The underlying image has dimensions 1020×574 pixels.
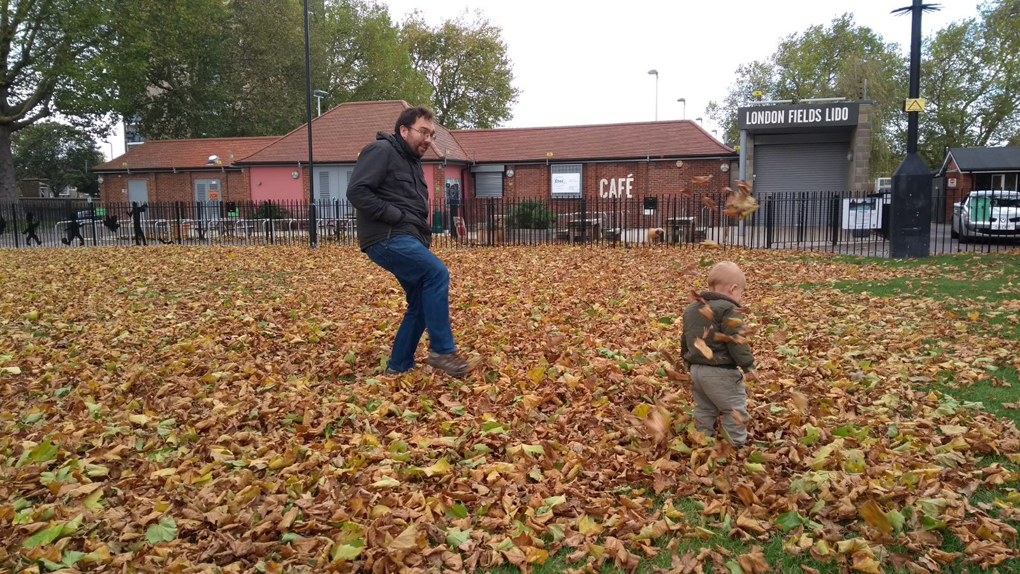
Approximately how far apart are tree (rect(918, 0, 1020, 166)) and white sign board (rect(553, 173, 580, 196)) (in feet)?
102

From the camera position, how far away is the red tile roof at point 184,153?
3847 centimetres

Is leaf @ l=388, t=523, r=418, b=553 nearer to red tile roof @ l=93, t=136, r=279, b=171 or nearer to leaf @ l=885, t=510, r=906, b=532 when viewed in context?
leaf @ l=885, t=510, r=906, b=532

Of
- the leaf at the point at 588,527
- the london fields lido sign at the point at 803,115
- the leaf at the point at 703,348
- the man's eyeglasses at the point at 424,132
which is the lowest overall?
the leaf at the point at 588,527

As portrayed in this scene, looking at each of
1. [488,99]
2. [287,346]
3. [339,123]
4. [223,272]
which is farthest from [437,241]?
[488,99]

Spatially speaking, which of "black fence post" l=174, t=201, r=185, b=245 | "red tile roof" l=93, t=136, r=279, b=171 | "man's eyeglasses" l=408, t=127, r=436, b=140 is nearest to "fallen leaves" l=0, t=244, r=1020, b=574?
"man's eyeglasses" l=408, t=127, r=436, b=140

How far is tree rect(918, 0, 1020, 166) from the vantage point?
4906 centimetres

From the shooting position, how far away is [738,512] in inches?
133

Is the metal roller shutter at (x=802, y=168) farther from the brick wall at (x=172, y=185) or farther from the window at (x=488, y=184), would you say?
the brick wall at (x=172, y=185)

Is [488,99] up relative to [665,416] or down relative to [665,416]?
up

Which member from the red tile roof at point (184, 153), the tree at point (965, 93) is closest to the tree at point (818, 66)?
the tree at point (965, 93)

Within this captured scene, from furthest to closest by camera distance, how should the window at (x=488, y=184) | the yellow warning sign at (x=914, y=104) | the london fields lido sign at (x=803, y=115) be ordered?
the window at (x=488, y=184) → the london fields lido sign at (x=803, y=115) → the yellow warning sign at (x=914, y=104)

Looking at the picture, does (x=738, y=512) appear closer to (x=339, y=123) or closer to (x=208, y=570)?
(x=208, y=570)

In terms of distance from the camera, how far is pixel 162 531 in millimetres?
3211

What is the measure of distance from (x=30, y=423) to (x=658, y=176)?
30938mm
